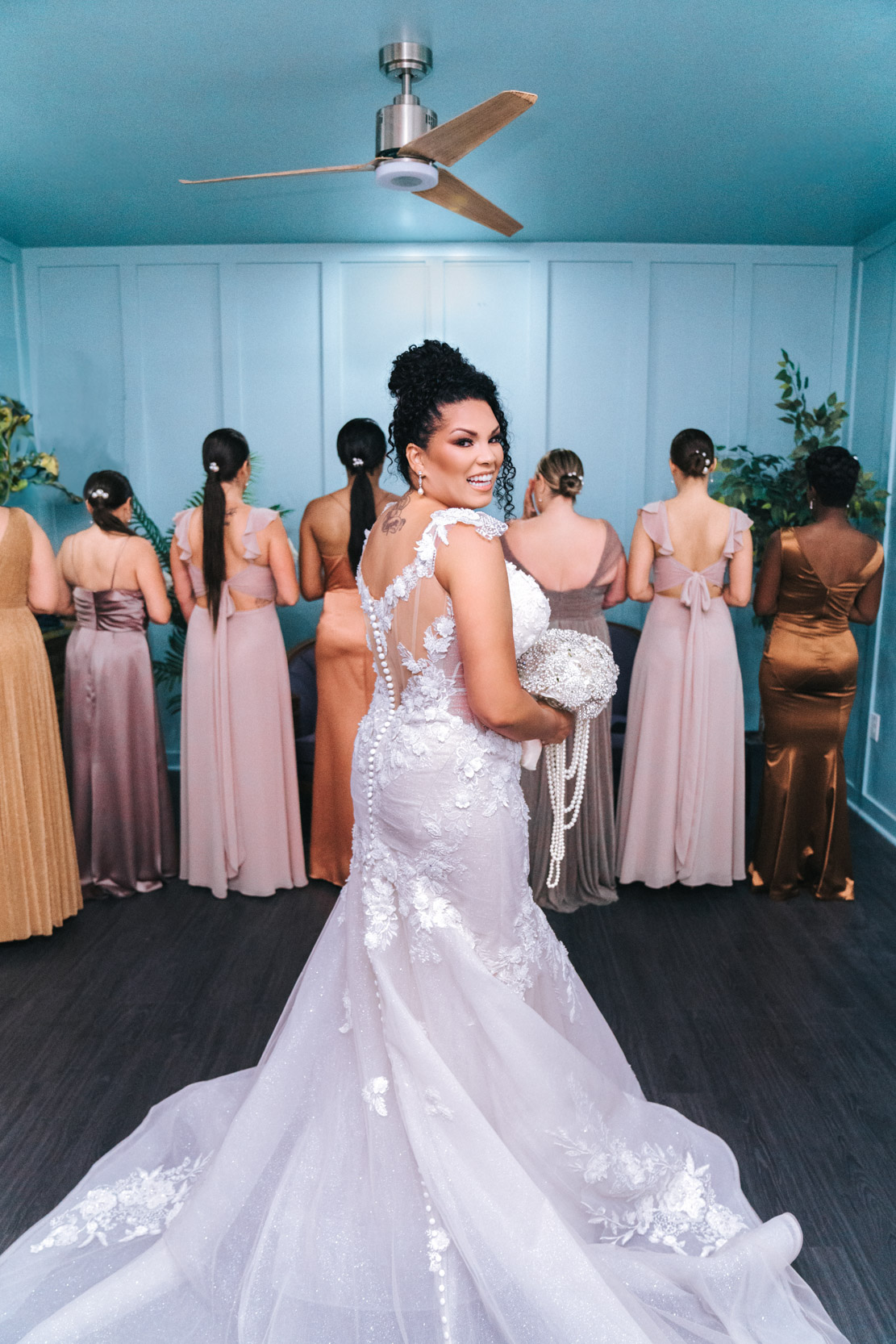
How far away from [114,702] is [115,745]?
0.21m

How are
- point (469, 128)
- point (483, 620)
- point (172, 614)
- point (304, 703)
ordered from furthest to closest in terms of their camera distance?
1. point (172, 614)
2. point (304, 703)
3. point (469, 128)
4. point (483, 620)

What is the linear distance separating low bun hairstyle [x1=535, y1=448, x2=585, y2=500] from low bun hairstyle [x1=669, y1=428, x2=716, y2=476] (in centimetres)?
47

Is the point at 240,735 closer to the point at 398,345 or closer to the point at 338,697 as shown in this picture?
the point at 338,697

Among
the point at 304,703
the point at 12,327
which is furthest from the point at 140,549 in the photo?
the point at 12,327

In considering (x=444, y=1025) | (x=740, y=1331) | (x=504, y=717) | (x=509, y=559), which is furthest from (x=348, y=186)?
(x=740, y=1331)

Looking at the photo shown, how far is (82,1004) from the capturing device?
3.56m

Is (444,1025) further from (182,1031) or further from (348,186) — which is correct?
(348,186)

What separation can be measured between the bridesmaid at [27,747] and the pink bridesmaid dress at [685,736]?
8.34 feet

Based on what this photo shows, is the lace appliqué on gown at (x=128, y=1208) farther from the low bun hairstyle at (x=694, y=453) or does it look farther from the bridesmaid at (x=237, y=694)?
the low bun hairstyle at (x=694, y=453)

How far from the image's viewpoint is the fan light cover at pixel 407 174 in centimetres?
326

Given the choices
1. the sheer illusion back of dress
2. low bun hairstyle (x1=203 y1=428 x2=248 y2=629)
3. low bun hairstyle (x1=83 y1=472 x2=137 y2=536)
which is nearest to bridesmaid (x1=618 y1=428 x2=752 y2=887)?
low bun hairstyle (x1=203 y1=428 x2=248 y2=629)

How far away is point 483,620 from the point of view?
202 cm

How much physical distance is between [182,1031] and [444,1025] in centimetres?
154

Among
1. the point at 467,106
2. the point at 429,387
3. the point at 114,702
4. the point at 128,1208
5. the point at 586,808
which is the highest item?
the point at 467,106
